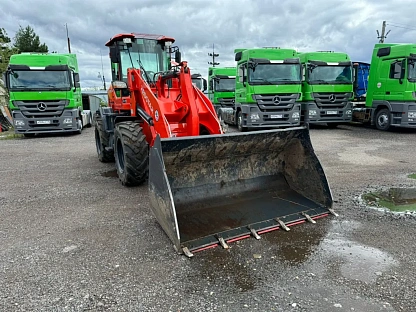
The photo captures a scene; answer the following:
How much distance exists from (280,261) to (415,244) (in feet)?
5.34

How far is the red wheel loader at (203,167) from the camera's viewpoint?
151 inches

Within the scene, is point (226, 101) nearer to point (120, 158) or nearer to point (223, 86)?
point (223, 86)

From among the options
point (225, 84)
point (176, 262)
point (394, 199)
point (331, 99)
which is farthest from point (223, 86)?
point (176, 262)

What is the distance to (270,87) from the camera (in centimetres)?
1259

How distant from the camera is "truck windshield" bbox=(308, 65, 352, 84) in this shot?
544 inches

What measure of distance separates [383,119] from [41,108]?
14176mm

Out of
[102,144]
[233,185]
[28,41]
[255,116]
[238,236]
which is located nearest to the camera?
[238,236]

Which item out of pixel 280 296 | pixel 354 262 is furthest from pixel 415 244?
pixel 280 296

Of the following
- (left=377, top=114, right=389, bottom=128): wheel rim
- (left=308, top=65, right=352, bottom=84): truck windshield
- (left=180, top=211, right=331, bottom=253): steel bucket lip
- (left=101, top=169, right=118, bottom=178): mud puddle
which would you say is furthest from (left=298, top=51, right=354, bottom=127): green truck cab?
(left=180, top=211, right=331, bottom=253): steel bucket lip

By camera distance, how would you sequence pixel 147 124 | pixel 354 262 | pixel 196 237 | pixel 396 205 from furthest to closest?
1. pixel 147 124
2. pixel 396 205
3. pixel 196 237
4. pixel 354 262

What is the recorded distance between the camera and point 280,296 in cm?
278

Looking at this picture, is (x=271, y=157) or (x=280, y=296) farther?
(x=271, y=157)

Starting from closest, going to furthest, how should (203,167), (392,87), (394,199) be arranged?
1. (203,167)
2. (394,199)
3. (392,87)

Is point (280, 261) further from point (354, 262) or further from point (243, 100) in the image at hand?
point (243, 100)
